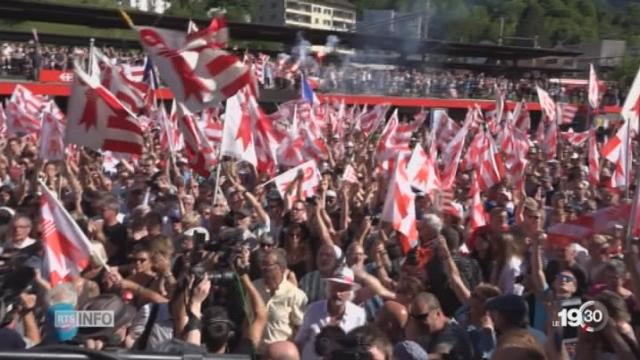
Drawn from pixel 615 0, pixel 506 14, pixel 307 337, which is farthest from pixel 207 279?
pixel 615 0

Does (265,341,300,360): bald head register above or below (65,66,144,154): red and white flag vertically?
below

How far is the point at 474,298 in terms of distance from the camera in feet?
17.3

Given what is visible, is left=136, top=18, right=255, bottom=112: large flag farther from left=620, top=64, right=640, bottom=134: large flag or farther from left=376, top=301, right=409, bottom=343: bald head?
left=376, top=301, right=409, bottom=343: bald head

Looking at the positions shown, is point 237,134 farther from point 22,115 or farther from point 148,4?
point 148,4

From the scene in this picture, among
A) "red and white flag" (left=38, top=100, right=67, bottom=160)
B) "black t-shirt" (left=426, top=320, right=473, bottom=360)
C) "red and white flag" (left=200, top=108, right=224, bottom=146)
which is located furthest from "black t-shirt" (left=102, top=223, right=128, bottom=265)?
"red and white flag" (left=200, top=108, right=224, bottom=146)

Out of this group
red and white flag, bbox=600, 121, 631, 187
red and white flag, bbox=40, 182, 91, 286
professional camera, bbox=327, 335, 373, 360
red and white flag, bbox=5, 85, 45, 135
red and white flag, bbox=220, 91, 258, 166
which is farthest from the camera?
red and white flag, bbox=5, 85, 45, 135

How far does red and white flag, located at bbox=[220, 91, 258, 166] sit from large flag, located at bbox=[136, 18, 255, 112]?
44.0 inches

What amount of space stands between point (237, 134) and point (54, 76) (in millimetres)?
19133

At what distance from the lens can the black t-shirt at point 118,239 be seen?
750 centimetres

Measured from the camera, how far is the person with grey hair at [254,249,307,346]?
5598 mm

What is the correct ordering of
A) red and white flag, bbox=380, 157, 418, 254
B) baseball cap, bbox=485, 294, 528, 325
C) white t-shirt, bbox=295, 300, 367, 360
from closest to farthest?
baseball cap, bbox=485, 294, 528, 325 → white t-shirt, bbox=295, 300, 367, 360 → red and white flag, bbox=380, 157, 418, 254

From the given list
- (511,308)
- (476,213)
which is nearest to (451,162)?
(476,213)

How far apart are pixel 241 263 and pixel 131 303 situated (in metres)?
0.71

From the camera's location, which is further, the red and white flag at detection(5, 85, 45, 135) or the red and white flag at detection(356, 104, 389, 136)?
the red and white flag at detection(356, 104, 389, 136)
